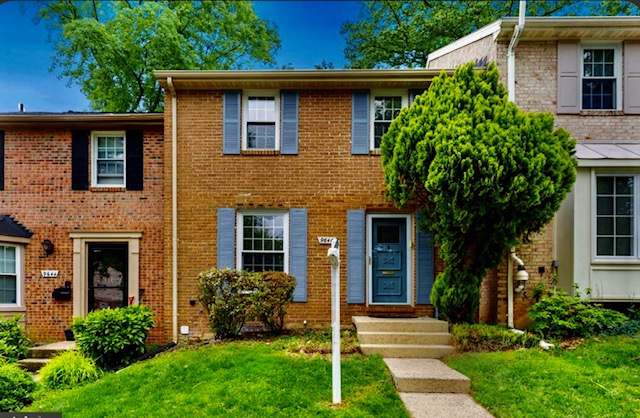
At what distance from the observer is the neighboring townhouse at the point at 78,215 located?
7.45 meters

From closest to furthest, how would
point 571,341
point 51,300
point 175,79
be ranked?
point 571,341, point 175,79, point 51,300

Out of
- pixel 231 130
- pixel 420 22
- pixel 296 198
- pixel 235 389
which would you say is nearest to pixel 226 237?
pixel 296 198

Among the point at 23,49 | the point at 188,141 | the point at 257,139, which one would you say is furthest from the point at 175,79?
the point at 23,49

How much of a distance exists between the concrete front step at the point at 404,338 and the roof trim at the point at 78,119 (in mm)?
5903

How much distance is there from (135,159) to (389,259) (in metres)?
5.63

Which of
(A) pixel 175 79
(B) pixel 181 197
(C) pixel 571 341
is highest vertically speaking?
(A) pixel 175 79

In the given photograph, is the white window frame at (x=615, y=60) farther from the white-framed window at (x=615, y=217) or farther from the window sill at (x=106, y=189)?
the window sill at (x=106, y=189)

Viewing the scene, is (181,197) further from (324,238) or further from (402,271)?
(402,271)

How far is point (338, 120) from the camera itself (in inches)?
279

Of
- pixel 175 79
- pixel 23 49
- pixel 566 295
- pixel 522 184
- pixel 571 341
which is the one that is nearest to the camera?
pixel 23 49

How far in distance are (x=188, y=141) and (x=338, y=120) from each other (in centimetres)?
296

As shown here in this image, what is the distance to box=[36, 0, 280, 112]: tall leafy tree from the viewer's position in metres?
12.2

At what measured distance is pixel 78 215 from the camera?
7.57 meters

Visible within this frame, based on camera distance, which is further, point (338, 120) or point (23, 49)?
point (338, 120)
